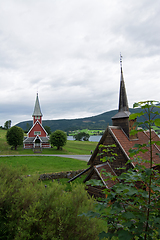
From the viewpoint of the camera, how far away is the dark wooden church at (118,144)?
1189 centimetres

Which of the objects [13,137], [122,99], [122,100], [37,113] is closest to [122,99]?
[122,99]

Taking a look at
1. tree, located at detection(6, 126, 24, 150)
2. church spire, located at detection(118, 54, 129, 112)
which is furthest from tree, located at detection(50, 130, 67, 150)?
church spire, located at detection(118, 54, 129, 112)

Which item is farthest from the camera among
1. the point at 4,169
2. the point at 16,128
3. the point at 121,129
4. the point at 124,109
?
the point at 16,128

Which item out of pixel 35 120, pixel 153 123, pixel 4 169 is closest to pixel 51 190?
pixel 4 169

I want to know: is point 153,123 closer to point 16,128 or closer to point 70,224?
point 70,224

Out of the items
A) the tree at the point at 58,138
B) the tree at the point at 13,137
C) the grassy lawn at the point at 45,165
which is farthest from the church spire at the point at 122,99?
the tree at the point at 13,137

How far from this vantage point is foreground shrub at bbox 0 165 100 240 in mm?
4645

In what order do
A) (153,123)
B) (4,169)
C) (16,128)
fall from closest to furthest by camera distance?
1. (153,123)
2. (4,169)
3. (16,128)

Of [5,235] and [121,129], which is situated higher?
[121,129]

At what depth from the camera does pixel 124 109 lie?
15766 millimetres

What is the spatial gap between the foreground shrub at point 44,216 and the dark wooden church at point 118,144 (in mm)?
5686

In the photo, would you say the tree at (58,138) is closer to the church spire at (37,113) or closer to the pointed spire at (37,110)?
the church spire at (37,113)

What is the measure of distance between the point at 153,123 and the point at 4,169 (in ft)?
23.7

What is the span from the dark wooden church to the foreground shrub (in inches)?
224
